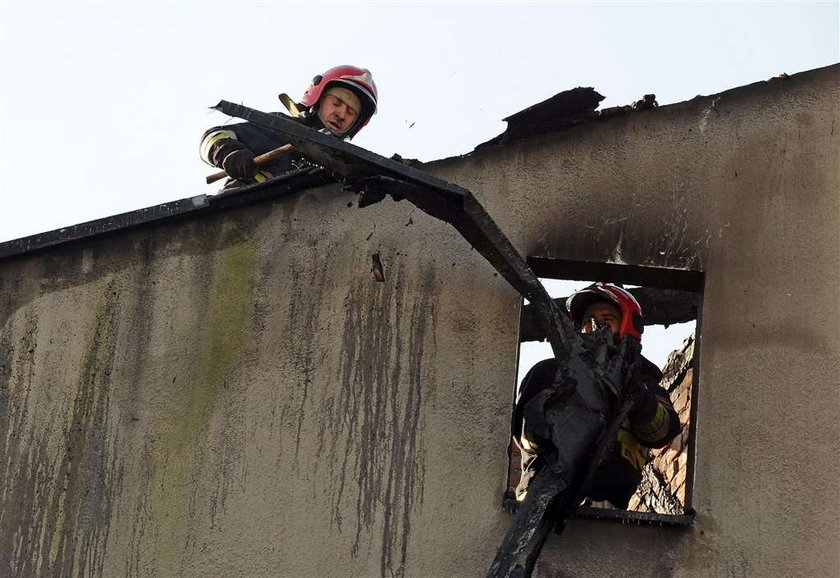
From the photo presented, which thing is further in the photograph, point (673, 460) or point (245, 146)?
point (673, 460)

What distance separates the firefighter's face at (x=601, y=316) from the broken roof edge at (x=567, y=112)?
130 centimetres

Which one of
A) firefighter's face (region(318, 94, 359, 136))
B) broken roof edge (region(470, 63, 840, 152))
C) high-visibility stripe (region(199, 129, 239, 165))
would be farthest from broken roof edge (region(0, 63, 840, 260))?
firefighter's face (region(318, 94, 359, 136))

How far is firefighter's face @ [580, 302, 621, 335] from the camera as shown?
30.2ft

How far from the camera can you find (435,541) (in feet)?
24.9

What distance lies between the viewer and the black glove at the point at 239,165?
8961 mm

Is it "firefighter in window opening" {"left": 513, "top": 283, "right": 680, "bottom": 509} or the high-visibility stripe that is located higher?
the high-visibility stripe

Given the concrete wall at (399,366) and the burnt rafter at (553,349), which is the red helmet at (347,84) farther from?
the burnt rafter at (553,349)

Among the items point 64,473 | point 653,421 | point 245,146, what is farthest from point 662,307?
point 64,473

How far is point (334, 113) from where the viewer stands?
991 cm

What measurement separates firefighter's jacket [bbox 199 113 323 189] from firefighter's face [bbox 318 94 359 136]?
19.8 inches

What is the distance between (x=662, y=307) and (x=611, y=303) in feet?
5.34

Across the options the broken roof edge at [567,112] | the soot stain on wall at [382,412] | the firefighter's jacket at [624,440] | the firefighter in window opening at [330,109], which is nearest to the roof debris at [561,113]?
the broken roof edge at [567,112]

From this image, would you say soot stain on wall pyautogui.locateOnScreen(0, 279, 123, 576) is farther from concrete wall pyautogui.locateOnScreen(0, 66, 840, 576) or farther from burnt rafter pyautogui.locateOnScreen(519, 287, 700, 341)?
burnt rafter pyautogui.locateOnScreen(519, 287, 700, 341)

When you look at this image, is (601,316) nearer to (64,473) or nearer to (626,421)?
(626,421)
